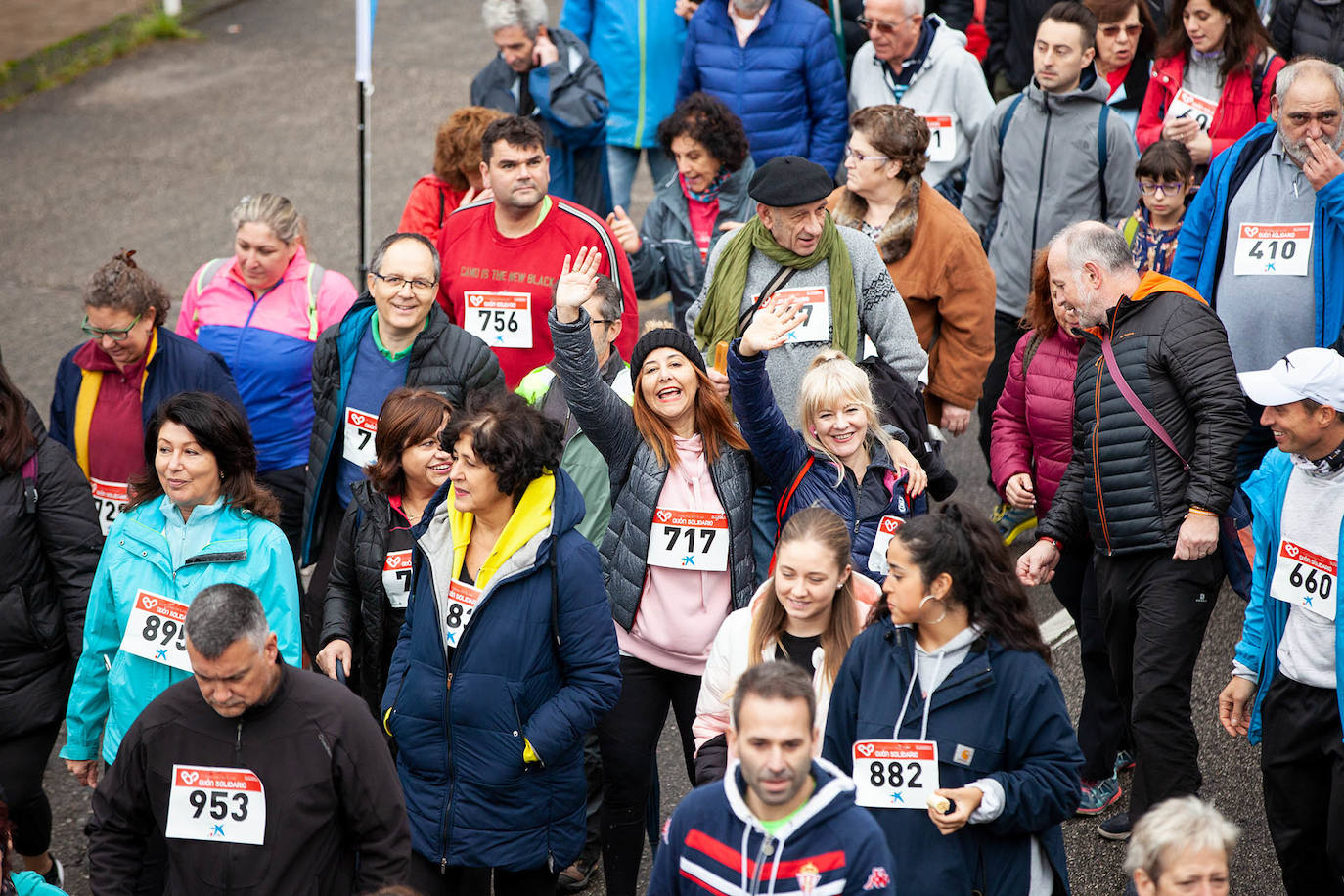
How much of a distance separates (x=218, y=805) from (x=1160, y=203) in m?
4.57

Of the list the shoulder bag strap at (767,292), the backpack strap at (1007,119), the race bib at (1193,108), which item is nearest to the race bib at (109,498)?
the shoulder bag strap at (767,292)

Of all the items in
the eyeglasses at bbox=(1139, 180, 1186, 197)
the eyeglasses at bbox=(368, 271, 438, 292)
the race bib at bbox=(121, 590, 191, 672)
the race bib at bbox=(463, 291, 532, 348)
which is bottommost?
the race bib at bbox=(121, 590, 191, 672)

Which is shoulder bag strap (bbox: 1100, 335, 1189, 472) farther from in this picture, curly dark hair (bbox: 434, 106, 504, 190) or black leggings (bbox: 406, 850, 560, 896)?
curly dark hair (bbox: 434, 106, 504, 190)

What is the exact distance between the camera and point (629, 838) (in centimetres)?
501

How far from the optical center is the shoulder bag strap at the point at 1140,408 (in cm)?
497

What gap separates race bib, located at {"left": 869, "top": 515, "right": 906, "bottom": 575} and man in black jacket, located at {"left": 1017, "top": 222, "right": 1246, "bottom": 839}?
0.73 meters

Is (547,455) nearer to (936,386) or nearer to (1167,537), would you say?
(1167,537)

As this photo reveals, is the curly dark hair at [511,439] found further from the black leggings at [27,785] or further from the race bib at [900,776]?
the black leggings at [27,785]

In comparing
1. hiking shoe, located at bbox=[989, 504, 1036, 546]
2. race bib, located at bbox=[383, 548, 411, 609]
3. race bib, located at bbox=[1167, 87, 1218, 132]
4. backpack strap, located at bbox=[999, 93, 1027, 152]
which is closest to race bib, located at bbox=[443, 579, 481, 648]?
race bib, located at bbox=[383, 548, 411, 609]

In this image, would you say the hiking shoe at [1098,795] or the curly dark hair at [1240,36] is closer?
the hiking shoe at [1098,795]

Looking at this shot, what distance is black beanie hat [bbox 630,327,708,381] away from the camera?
495 centimetres

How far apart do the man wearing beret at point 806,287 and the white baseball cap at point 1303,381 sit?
5.07 feet

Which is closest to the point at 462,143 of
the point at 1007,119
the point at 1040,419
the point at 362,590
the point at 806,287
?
the point at 806,287

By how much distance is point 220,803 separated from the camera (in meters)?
3.88
